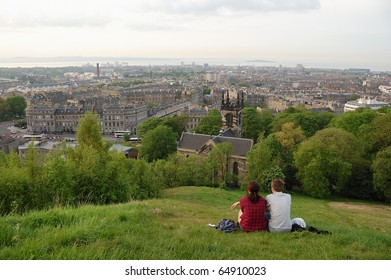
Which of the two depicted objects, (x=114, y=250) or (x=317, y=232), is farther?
(x=317, y=232)

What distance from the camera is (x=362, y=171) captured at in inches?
1164

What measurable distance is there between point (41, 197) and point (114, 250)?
824 centimetres

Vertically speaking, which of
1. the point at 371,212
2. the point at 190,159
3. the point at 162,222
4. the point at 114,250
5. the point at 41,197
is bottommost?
the point at 371,212

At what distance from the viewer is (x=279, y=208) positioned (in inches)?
292

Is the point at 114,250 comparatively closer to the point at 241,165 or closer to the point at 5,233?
the point at 5,233

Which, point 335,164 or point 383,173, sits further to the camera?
point 335,164

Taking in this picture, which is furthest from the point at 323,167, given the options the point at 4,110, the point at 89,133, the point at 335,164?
the point at 4,110

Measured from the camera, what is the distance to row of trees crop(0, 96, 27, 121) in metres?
85.6

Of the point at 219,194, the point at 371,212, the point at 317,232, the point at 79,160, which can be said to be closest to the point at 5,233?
the point at 317,232

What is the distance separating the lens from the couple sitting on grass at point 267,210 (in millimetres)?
7456

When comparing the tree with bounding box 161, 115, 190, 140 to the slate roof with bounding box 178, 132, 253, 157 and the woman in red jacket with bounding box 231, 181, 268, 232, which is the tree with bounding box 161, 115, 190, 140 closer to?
the slate roof with bounding box 178, 132, 253, 157

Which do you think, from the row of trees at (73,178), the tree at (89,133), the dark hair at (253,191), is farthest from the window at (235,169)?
the dark hair at (253,191)

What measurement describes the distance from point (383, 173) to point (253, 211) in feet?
75.9

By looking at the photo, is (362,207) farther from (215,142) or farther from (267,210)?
(267,210)
